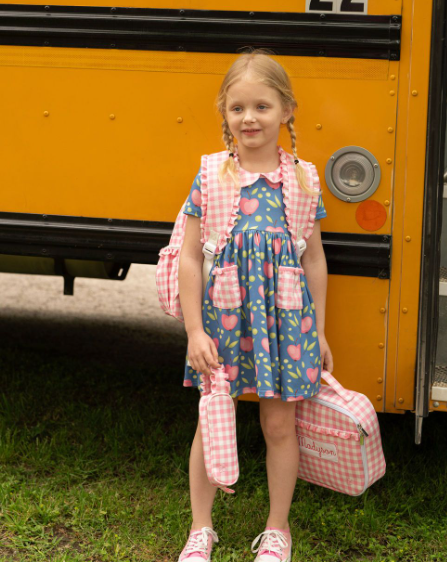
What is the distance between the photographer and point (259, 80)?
6.59 ft

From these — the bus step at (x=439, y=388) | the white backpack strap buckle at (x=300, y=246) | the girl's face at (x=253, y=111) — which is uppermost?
the girl's face at (x=253, y=111)

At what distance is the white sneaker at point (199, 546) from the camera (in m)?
2.13

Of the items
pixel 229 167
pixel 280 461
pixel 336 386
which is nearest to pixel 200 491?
pixel 280 461

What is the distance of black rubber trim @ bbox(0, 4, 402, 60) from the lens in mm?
2133

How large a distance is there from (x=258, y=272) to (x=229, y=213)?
18 centimetres

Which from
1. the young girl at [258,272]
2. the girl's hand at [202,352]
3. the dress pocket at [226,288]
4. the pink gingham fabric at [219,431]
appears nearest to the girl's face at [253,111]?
the young girl at [258,272]

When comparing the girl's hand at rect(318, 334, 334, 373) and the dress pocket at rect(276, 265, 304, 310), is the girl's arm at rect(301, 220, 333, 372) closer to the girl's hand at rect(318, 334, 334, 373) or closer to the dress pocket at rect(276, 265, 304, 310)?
the girl's hand at rect(318, 334, 334, 373)

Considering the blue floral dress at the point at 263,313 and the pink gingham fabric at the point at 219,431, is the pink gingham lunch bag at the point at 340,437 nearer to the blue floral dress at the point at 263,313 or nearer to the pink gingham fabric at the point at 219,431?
the blue floral dress at the point at 263,313

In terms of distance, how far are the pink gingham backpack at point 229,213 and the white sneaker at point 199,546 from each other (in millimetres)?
633

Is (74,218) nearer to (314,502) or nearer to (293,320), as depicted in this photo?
(293,320)

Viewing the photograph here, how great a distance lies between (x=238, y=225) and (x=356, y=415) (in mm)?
615

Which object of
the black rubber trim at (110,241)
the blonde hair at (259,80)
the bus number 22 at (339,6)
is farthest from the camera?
the black rubber trim at (110,241)

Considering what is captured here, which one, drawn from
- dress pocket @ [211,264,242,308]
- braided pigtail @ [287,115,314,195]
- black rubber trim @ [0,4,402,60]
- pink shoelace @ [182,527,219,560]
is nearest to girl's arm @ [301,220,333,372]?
braided pigtail @ [287,115,314,195]

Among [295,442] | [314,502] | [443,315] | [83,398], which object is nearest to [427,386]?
[443,315]
